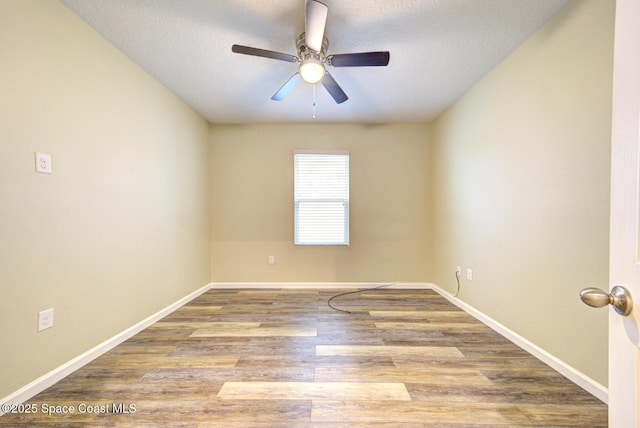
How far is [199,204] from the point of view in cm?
339

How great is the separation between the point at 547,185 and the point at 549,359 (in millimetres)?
1154

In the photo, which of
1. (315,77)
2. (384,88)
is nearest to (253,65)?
(315,77)

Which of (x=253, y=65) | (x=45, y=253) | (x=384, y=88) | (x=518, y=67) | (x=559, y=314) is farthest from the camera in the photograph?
(x=384, y=88)

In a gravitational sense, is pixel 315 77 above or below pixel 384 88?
below

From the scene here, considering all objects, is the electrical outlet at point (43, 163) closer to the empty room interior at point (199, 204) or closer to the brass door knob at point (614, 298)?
the empty room interior at point (199, 204)

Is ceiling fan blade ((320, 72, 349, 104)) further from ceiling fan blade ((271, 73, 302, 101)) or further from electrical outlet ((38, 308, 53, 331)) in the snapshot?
electrical outlet ((38, 308, 53, 331))

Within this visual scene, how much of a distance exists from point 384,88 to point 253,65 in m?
1.28

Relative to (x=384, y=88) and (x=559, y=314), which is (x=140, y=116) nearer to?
(x=384, y=88)

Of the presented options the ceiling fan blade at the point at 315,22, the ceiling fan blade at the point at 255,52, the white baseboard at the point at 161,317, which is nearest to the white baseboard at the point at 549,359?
the white baseboard at the point at 161,317

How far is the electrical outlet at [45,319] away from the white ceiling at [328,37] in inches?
74.2

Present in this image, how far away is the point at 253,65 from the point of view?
225 cm

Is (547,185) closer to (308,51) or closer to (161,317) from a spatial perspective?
(308,51)

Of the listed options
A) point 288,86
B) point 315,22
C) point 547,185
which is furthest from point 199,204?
point 547,185

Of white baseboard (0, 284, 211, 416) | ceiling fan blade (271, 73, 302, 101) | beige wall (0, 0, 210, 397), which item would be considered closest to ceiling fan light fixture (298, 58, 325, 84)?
ceiling fan blade (271, 73, 302, 101)
